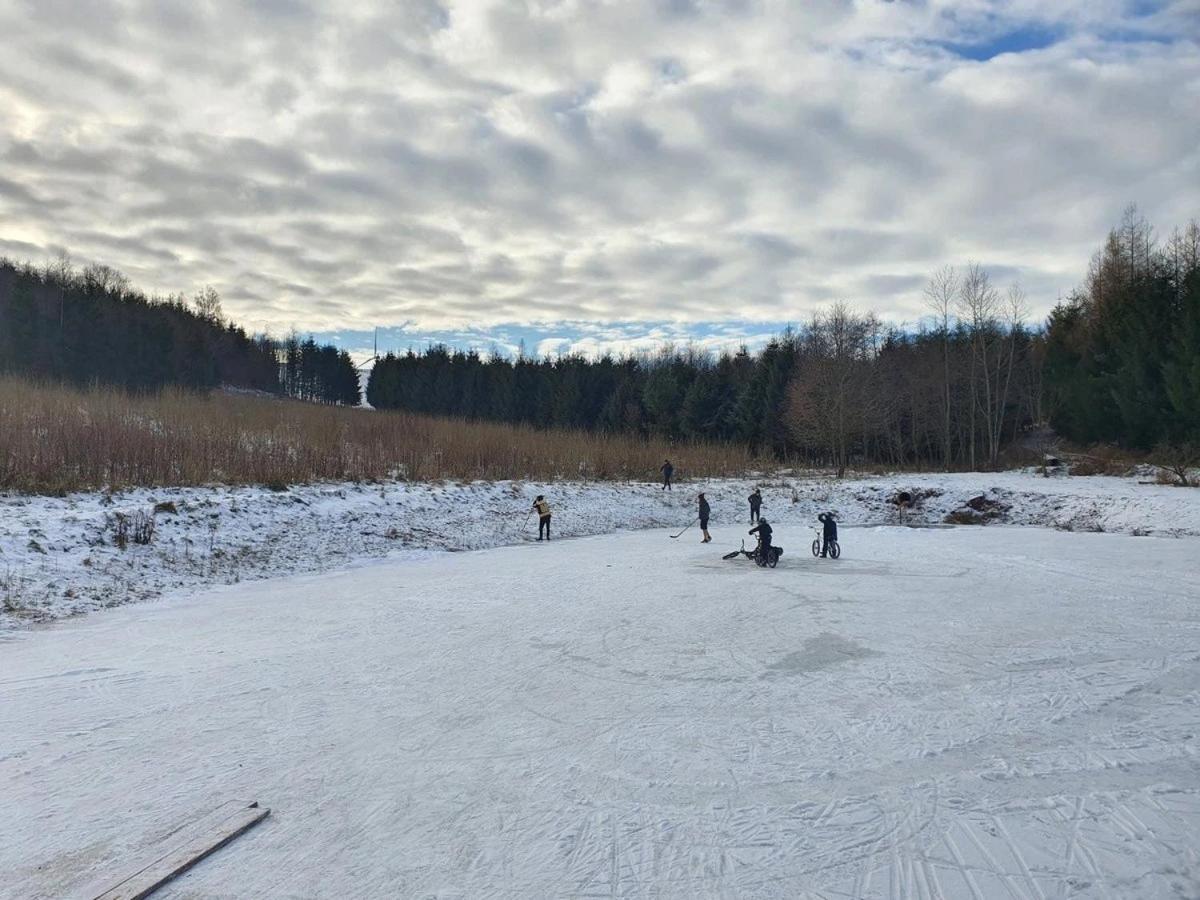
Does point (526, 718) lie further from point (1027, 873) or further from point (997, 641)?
point (997, 641)

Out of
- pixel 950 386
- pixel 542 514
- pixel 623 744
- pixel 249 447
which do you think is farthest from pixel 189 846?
pixel 950 386

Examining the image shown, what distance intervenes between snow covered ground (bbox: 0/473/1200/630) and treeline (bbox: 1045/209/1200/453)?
771 centimetres

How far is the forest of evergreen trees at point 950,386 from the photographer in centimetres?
3344

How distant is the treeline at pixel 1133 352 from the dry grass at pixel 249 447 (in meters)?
20.0

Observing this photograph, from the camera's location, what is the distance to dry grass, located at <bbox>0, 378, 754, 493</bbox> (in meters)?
14.8

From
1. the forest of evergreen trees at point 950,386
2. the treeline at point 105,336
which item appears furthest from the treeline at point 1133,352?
the treeline at point 105,336

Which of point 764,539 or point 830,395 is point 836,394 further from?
point 764,539

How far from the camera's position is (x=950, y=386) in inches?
1975

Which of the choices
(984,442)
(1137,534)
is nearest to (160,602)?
(1137,534)

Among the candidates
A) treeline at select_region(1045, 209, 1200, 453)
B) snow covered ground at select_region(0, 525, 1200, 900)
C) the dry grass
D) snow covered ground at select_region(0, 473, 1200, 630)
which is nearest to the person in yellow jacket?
snow covered ground at select_region(0, 473, 1200, 630)

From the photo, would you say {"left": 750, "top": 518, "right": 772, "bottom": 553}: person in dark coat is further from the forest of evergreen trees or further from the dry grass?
the forest of evergreen trees

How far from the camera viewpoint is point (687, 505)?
2589 cm

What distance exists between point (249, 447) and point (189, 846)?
1711 cm

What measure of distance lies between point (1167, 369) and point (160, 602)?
37.3m
